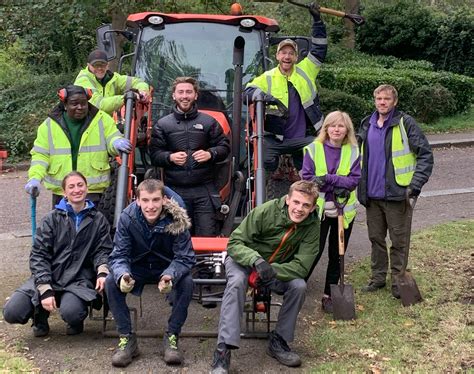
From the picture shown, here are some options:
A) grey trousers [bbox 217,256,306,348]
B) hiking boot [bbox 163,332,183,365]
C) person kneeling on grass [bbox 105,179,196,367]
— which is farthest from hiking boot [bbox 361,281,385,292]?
hiking boot [bbox 163,332,183,365]

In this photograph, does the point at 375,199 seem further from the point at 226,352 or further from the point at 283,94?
the point at 226,352

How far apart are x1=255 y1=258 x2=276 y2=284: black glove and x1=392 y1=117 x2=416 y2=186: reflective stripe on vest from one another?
190cm

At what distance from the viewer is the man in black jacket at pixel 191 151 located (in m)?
6.16

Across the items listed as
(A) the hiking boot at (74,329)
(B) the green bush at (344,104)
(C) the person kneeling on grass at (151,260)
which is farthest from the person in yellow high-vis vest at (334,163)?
(B) the green bush at (344,104)

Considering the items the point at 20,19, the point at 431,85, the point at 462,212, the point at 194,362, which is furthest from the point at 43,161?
the point at 431,85

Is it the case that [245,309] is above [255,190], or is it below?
below

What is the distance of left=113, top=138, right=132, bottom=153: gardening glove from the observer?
5.93 metres

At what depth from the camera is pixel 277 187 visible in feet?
23.7

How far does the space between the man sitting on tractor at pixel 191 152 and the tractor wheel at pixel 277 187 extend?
3.19 ft

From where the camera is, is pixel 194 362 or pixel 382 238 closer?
pixel 194 362

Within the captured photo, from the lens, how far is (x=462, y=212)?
972 centimetres

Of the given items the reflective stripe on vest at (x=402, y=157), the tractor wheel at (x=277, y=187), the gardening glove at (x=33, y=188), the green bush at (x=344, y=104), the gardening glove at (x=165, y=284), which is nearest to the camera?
the gardening glove at (x=165, y=284)

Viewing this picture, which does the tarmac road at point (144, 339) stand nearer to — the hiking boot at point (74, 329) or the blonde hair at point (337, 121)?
→ the hiking boot at point (74, 329)

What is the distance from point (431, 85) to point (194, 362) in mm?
13034
